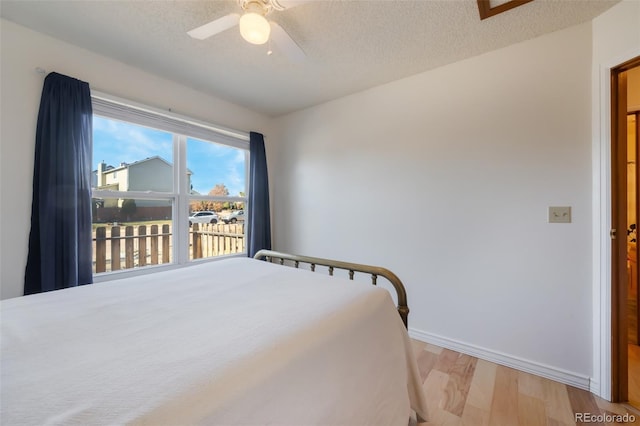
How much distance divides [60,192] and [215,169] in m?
1.30

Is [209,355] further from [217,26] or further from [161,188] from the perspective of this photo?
[161,188]

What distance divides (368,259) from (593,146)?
1.78 metres

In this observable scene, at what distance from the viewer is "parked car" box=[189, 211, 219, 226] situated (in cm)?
258

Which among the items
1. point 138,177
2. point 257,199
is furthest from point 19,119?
point 257,199

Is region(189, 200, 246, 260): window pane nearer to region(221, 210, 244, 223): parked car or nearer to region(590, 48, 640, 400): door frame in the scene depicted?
region(221, 210, 244, 223): parked car

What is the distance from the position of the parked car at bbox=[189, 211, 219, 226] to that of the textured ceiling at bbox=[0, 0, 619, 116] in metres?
1.28

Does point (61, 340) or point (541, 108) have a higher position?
point (541, 108)

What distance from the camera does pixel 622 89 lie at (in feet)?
4.90

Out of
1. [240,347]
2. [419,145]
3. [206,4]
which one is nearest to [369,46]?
[419,145]

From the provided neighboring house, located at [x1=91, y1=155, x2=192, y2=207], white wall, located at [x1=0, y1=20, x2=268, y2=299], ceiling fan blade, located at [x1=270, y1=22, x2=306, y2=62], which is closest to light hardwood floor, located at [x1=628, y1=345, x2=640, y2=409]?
ceiling fan blade, located at [x1=270, y1=22, x2=306, y2=62]

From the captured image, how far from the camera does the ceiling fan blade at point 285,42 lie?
137 cm

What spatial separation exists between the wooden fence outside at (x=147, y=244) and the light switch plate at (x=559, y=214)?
9.56 feet

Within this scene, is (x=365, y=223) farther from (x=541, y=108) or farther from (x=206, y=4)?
(x=206, y=4)

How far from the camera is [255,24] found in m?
1.24
